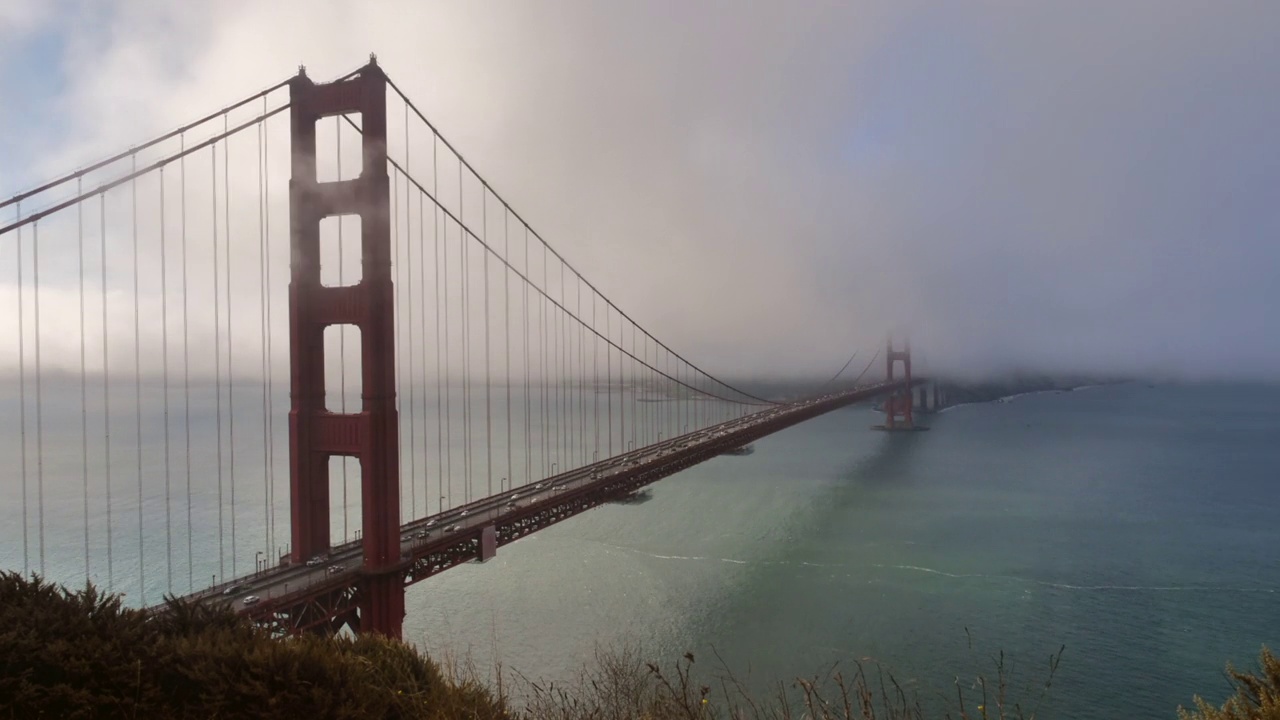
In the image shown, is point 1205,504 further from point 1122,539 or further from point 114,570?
point 114,570

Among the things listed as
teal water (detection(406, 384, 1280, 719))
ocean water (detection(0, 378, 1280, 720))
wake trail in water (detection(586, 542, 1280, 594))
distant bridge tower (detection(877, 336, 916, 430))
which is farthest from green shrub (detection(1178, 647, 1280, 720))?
distant bridge tower (detection(877, 336, 916, 430))

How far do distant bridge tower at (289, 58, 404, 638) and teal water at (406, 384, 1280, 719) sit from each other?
8.13ft

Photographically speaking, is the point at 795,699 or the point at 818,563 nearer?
the point at 795,699

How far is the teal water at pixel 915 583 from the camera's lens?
11.2 metres

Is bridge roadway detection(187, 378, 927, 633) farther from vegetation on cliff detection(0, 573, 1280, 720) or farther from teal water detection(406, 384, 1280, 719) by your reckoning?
teal water detection(406, 384, 1280, 719)

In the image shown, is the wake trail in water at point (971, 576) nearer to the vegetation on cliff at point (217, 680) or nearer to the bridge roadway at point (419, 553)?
the bridge roadway at point (419, 553)

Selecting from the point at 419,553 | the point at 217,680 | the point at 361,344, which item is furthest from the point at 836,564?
the point at 217,680

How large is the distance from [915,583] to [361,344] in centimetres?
1330

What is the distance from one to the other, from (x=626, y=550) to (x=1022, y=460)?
27.1 m

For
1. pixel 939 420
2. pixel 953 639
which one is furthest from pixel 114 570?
pixel 939 420

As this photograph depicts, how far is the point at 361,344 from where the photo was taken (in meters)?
8.27

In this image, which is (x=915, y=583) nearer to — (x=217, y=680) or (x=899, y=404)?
(x=217, y=680)

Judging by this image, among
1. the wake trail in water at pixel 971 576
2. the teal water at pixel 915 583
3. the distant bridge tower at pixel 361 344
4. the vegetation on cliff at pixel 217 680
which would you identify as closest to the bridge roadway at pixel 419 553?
the distant bridge tower at pixel 361 344

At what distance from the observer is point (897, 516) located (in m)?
22.7
